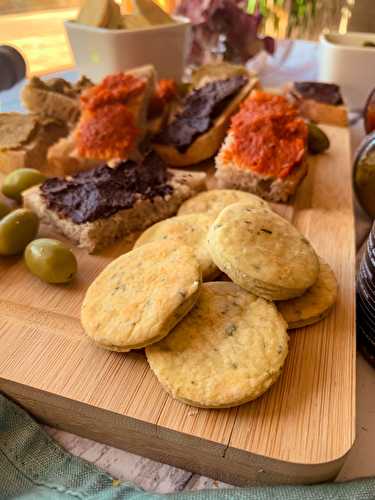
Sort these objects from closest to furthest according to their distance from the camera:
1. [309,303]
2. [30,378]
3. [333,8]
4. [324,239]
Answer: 1. [30,378]
2. [309,303]
3. [324,239]
4. [333,8]

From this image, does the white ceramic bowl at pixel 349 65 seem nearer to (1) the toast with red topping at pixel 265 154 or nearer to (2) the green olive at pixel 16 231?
(1) the toast with red topping at pixel 265 154

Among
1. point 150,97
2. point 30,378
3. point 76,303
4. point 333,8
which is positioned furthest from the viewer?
point 333,8

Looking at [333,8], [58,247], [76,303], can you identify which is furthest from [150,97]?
[333,8]

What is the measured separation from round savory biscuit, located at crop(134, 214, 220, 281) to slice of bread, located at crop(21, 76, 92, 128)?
3.50ft

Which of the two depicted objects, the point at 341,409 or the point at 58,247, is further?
the point at 58,247

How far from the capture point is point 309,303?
1.30 m

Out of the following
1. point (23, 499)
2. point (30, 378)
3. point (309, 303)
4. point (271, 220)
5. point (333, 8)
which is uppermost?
point (333, 8)

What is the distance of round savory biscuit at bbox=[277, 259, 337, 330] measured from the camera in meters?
1.26

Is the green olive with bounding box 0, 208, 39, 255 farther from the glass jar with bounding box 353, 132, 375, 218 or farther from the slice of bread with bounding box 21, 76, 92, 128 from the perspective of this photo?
the glass jar with bounding box 353, 132, 375, 218

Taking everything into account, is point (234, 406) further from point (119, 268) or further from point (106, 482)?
point (119, 268)

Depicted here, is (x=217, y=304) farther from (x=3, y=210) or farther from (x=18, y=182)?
(x=18, y=182)

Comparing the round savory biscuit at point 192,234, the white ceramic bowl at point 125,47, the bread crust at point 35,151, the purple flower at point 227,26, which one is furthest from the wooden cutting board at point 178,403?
the purple flower at point 227,26

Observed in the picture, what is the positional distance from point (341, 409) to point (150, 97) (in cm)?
187

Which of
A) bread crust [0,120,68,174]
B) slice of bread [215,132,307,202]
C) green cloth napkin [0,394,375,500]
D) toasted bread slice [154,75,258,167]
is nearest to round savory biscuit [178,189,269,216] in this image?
slice of bread [215,132,307,202]
